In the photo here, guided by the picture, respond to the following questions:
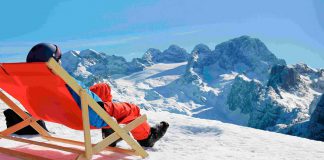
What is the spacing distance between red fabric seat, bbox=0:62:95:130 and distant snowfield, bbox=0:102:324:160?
680 mm

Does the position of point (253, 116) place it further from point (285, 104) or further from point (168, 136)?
point (168, 136)

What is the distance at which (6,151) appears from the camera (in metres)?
5.00

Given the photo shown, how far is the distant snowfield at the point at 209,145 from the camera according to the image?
20.2 ft

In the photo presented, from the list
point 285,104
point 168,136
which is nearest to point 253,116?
point 285,104

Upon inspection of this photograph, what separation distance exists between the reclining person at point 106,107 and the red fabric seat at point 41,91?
17 cm

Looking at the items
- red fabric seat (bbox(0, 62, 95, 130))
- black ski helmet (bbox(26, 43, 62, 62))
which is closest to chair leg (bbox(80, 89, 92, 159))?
red fabric seat (bbox(0, 62, 95, 130))

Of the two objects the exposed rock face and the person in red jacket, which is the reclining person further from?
the exposed rock face

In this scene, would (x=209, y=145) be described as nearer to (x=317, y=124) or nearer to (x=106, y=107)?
(x=106, y=107)

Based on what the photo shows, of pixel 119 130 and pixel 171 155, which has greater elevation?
pixel 119 130

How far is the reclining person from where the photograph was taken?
473 cm

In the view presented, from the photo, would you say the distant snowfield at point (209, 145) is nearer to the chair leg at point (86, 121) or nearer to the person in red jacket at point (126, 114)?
the person in red jacket at point (126, 114)

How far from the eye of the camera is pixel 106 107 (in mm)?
4930

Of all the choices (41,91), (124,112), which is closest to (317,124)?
(124,112)

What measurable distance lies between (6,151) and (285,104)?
184 m
